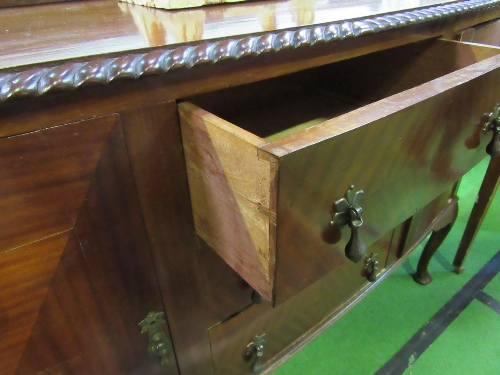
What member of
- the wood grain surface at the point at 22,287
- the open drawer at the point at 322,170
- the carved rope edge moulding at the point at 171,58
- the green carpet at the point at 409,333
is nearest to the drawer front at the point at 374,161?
the open drawer at the point at 322,170

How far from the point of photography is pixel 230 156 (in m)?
0.34

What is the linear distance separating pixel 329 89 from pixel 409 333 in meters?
0.70

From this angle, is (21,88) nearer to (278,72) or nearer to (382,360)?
(278,72)

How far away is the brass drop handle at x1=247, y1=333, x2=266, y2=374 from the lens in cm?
67

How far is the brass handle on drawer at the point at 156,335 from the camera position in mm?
492

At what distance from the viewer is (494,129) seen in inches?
A: 21.4

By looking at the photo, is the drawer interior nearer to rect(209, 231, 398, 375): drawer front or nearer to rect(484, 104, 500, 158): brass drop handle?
rect(484, 104, 500, 158): brass drop handle

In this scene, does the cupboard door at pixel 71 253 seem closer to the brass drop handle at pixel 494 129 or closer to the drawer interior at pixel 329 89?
the drawer interior at pixel 329 89

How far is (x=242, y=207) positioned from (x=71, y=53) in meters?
0.20

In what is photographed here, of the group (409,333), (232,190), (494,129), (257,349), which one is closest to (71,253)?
(232,190)

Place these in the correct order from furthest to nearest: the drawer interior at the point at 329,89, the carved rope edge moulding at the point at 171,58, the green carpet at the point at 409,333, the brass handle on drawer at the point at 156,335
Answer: the green carpet at the point at 409,333
the drawer interior at the point at 329,89
the brass handle on drawer at the point at 156,335
the carved rope edge moulding at the point at 171,58

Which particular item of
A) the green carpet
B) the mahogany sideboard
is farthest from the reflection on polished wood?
the green carpet

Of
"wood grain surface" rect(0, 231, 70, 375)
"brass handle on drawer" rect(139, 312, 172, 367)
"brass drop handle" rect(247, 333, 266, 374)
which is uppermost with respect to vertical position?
"wood grain surface" rect(0, 231, 70, 375)

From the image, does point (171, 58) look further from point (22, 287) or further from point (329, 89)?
point (329, 89)
